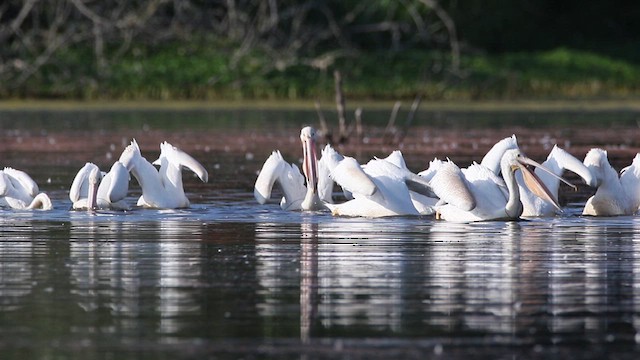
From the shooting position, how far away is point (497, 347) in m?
6.41

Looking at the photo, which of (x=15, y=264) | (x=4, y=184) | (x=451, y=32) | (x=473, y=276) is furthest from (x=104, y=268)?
(x=451, y=32)

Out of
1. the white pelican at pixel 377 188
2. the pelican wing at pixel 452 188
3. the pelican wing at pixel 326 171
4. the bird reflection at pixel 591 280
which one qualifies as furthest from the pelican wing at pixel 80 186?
the bird reflection at pixel 591 280

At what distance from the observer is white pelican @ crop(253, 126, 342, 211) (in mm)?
12141

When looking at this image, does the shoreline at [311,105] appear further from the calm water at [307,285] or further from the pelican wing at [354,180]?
the pelican wing at [354,180]

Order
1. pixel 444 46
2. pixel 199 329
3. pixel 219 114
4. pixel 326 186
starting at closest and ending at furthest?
pixel 199 329
pixel 326 186
pixel 219 114
pixel 444 46

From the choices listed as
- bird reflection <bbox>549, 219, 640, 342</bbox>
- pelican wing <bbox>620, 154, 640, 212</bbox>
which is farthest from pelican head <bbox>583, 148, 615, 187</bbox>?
bird reflection <bbox>549, 219, 640, 342</bbox>

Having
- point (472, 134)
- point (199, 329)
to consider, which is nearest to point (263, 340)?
point (199, 329)

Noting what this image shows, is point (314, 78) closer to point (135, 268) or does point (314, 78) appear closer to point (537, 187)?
point (537, 187)

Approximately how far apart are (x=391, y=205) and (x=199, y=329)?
4763 mm

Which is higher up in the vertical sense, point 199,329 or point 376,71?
point 376,71

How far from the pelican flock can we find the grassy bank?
1783 centimetres

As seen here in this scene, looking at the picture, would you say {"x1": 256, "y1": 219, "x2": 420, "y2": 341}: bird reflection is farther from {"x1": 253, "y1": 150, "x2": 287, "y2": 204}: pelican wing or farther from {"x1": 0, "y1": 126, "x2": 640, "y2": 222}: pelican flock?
{"x1": 253, "y1": 150, "x2": 287, "y2": 204}: pelican wing

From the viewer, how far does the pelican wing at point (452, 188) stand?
35.6 ft

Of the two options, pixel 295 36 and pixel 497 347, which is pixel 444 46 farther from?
pixel 497 347
